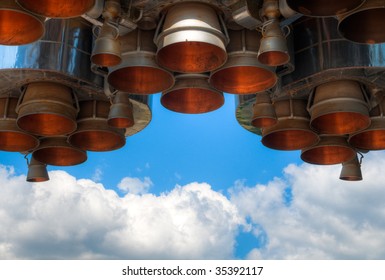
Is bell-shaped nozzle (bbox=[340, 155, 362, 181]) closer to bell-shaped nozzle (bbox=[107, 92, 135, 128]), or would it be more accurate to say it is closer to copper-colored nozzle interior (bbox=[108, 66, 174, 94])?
copper-colored nozzle interior (bbox=[108, 66, 174, 94])

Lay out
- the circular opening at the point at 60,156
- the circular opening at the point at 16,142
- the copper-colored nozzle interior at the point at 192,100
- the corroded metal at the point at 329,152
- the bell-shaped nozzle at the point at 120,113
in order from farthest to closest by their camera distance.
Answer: the circular opening at the point at 60,156 → the corroded metal at the point at 329,152 → the circular opening at the point at 16,142 → the copper-colored nozzle interior at the point at 192,100 → the bell-shaped nozzle at the point at 120,113

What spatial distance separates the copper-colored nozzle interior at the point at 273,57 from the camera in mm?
11695

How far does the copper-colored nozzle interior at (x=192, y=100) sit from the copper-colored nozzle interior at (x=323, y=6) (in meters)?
4.99

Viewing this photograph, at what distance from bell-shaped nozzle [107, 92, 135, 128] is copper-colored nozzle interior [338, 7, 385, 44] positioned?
20.1 ft

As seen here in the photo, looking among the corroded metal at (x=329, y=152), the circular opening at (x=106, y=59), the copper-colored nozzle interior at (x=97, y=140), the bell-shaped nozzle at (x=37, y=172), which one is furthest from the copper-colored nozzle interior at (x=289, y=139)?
the bell-shaped nozzle at (x=37, y=172)

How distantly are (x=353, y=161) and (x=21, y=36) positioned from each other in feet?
38.3

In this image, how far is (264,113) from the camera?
14.8 m

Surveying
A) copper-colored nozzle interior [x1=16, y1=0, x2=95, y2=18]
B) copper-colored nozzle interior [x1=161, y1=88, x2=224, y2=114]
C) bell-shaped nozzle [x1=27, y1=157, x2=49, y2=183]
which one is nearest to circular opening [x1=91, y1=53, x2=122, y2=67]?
copper-colored nozzle interior [x1=16, y1=0, x2=95, y2=18]

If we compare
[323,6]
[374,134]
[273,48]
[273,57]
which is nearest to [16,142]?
[273,57]

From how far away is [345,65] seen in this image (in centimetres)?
1414

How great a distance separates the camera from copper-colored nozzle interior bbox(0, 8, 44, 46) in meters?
11.8

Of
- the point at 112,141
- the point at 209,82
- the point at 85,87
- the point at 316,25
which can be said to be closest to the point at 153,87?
the point at 209,82

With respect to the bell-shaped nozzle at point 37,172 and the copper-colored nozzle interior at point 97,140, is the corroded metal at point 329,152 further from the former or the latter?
the bell-shaped nozzle at point 37,172

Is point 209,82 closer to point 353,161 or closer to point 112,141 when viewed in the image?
point 112,141
